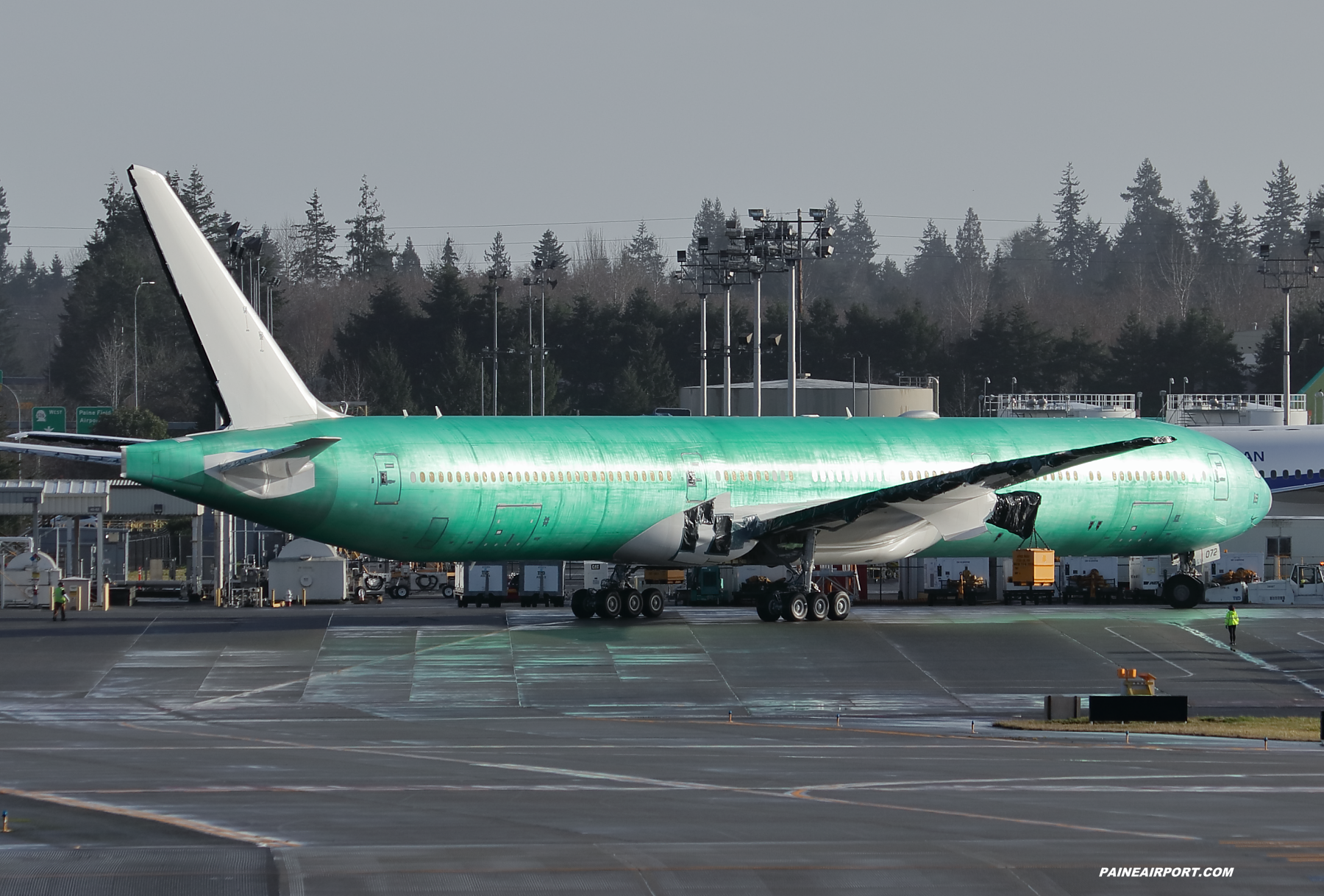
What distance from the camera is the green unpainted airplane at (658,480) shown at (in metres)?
38.2

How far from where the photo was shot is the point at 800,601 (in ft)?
142

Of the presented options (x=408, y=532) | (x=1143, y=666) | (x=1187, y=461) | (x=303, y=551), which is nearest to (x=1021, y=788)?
(x=1143, y=666)

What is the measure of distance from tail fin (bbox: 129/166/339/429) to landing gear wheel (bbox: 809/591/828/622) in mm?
13679

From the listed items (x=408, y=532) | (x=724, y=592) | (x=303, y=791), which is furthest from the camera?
(x=724, y=592)

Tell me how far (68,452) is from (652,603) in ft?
49.9

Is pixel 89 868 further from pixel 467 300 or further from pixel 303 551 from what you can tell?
pixel 467 300

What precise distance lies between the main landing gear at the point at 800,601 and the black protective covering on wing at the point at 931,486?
4.34ft

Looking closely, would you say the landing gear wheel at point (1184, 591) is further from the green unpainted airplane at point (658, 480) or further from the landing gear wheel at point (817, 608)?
the landing gear wheel at point (817, 608)

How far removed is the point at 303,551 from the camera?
189ft

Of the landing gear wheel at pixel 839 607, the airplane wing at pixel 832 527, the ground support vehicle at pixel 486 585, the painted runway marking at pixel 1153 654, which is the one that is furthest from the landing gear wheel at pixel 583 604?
the painted runway marking at pixel 1153 654

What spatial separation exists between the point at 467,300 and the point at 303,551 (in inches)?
2964

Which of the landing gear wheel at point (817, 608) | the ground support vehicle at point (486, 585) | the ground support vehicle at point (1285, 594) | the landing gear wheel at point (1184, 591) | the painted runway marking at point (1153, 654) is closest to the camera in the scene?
the painted runway marking at point (1153, 654)

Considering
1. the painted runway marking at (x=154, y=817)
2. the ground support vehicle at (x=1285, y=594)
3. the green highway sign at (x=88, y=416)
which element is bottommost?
the painted runway marking at (x=154, y=817)

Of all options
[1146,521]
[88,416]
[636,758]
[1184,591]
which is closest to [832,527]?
[1146,521]
